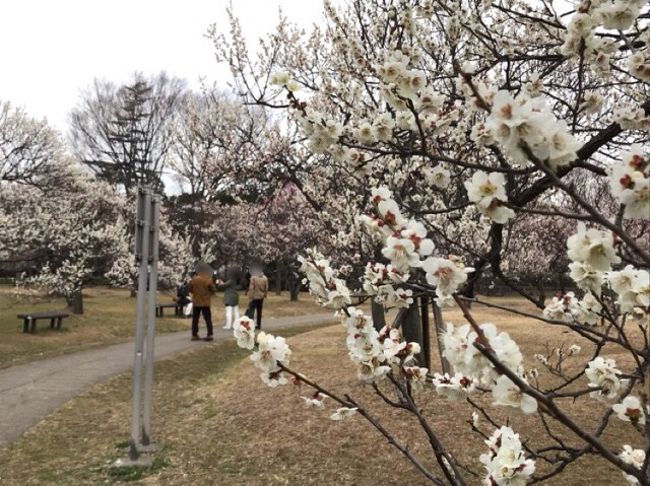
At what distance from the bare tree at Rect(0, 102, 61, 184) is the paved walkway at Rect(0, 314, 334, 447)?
285 inches

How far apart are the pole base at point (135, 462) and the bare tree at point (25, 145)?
12.9m

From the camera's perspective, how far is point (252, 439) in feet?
18.4

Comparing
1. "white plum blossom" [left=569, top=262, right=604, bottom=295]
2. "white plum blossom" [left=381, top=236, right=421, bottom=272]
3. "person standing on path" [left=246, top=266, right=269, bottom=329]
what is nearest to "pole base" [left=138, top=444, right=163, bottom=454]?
"white plum blossom" [left=381, top=236, right=421, bottom=272]

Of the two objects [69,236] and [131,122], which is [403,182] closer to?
[69,236]

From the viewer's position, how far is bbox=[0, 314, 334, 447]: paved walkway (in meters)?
6.42

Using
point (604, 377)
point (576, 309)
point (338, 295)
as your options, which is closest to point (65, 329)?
point (338, 295)

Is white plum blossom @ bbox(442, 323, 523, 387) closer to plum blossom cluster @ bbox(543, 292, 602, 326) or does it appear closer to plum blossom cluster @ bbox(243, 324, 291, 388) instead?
plum blossom cluster @ bbox(243, 324, 291, 388)

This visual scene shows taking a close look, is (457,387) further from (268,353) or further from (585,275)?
(268,353)

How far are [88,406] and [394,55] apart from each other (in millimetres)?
6376

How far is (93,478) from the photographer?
473cm

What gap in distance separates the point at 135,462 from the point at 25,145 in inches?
590

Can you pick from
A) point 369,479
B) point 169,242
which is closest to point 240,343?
point 369,479

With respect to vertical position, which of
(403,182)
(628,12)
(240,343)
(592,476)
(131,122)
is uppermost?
(131,122)

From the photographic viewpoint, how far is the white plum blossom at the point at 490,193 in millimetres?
1475
